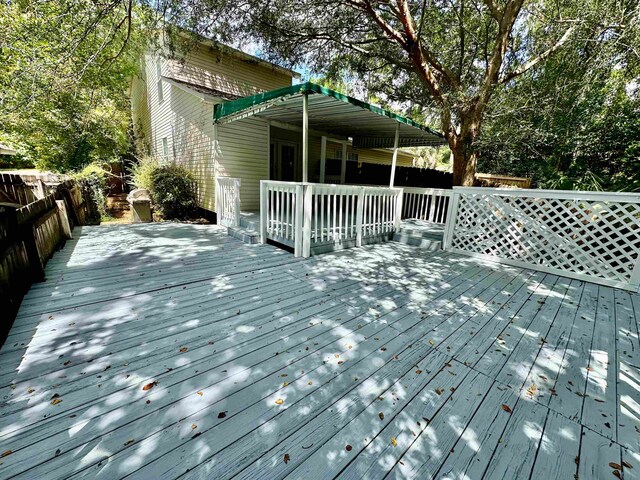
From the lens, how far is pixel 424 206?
8.48 m

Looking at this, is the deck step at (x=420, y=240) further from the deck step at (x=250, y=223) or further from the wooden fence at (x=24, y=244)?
the wooden fence at (x=24, y=244)

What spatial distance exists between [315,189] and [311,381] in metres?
3.34

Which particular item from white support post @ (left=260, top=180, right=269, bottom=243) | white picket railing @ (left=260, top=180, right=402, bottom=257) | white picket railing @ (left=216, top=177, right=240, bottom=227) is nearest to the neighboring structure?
white picket railing @ (left=216, top=177, right=240, bottom=227)

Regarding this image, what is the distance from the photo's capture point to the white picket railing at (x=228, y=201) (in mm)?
6238

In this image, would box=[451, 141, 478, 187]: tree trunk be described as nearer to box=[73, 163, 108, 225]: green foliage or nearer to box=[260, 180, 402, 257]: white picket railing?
box=[260, 180, 402, 257]: white picket railing

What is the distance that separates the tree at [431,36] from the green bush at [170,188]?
3.76 m

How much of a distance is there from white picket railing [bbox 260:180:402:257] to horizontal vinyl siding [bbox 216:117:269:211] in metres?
2.51

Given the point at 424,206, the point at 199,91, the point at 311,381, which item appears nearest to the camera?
the point at 311,381

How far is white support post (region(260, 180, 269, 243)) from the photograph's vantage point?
5230 millimetres

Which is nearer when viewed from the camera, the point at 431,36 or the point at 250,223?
the point at 250,223

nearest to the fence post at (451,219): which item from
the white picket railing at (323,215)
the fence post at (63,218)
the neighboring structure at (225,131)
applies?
the white picket railing at (323,215)

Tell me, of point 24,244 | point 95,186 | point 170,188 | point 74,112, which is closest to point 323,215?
point 24,244

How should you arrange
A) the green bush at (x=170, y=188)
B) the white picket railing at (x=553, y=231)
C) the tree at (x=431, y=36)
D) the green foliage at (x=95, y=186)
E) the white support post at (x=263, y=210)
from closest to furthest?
1. the white picket railing at (x=553, y=231)
2. the white support post at (x=263, y=210)
3. the tree at (x=431, y=36)
4. the green bush at (x=170, y=188)
5. the green foliage at (x=95, y=186)

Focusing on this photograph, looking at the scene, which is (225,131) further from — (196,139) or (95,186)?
(95,186)
